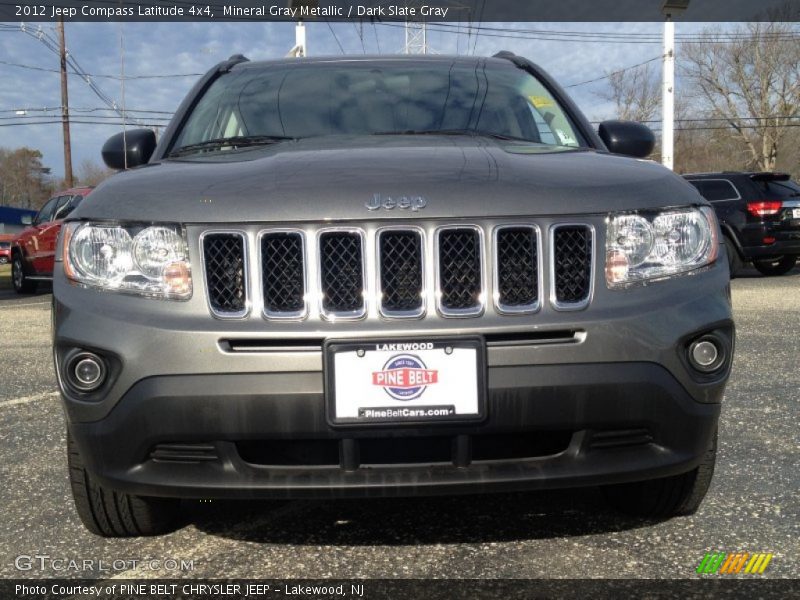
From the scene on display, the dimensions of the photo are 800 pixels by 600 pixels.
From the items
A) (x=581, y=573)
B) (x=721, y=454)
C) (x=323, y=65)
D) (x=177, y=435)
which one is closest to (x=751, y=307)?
(x=721, y=454)

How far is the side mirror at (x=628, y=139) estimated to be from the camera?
3.26 m

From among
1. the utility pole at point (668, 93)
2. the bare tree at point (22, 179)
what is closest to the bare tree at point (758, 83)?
the utility pole at point (668, 93)

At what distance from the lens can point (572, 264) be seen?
207 cm

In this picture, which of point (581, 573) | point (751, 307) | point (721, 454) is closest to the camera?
point (581, 573)

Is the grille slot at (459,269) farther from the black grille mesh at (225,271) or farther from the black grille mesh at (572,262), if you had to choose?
the black grille mesh at (225,271)

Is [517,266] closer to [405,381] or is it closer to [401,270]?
[401,270]

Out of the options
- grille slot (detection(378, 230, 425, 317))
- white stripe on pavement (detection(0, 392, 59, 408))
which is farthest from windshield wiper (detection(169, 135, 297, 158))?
white stripe on pavement (detection(0, 392, 59, 408))

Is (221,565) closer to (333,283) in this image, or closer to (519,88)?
(333,283)

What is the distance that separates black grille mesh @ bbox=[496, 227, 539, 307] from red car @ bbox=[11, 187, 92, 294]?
40.5 ft

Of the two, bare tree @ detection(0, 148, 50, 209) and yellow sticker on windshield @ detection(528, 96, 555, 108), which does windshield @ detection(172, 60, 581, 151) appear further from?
bare tree @ detection(0, 148, 50, 209)

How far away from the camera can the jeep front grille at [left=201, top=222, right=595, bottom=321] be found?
1.99 meters

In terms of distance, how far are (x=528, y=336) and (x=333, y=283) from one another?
0.48 meters

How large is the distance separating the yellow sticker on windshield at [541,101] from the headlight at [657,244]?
1240 mm

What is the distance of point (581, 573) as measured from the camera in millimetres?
2176
